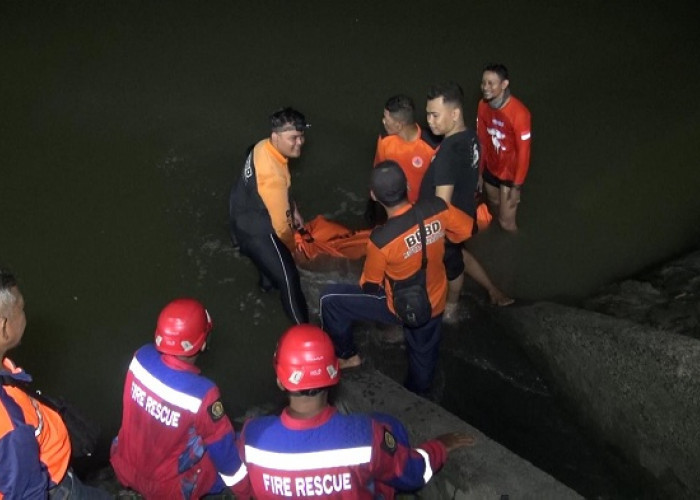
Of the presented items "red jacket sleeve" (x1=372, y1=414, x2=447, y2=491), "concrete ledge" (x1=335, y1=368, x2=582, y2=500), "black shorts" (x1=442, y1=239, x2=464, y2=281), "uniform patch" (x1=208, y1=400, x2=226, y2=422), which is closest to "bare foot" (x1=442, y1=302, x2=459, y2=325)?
"black shorts" (x1=442, y1=239, x2=464, y2=281)

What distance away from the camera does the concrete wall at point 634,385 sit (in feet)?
11.2

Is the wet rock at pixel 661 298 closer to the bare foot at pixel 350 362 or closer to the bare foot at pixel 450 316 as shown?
the bare foot at pixel 450 316

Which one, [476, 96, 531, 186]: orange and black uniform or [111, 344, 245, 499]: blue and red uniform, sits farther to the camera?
[476, 96, 531, 186]: orange and black uniform

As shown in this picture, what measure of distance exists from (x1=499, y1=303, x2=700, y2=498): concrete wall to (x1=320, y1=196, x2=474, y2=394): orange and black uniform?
807 millimetres

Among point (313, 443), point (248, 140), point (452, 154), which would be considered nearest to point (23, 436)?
point (313, 443)

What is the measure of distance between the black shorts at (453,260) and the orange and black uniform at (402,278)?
0.93 feet

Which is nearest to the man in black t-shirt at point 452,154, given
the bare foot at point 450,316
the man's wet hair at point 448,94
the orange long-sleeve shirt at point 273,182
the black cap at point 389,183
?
the man's wet hair at point 448,94

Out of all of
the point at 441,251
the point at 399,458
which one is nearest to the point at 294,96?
the point at 441,251

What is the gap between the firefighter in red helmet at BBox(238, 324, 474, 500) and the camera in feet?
8.35

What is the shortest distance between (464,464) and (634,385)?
43.5 inches

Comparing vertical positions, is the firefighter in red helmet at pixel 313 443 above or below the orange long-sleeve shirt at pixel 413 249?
below

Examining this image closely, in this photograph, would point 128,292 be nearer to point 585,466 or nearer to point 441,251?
point 441,251

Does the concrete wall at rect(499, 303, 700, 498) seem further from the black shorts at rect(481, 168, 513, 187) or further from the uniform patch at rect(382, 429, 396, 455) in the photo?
the uniform patch at rect(382, 429, 396, 455)

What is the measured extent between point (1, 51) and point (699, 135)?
24.5 ft
